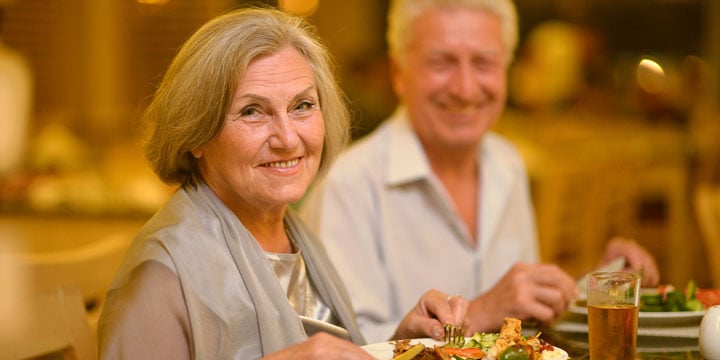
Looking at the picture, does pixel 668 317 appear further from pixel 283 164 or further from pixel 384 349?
pixel 283 164

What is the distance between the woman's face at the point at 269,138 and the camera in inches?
67.4

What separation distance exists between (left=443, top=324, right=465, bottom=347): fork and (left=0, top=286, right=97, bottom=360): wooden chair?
0.69 meters

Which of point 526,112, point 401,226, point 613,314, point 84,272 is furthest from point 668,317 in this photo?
point 526,112

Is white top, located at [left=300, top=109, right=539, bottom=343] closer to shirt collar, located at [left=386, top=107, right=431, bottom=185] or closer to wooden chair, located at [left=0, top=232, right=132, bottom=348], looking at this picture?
shirt collar, located at [left=386, top=107, right=431, bottom=185]

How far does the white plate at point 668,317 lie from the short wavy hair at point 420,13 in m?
1.06

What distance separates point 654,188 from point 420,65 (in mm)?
4429

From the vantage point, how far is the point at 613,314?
1616 millimetres

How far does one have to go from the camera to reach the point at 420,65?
2727mm

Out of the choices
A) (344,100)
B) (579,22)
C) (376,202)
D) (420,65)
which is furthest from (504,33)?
(579,22)

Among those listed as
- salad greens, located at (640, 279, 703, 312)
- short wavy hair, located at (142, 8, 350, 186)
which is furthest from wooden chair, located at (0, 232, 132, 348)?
salad greens, located at (640, 279, 703, 312)

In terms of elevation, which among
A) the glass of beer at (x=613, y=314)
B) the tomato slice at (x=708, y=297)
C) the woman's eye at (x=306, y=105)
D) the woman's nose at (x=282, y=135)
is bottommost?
the tomato slice at (x=708, y=297)

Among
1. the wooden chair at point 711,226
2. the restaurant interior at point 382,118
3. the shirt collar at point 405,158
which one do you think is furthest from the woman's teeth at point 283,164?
the wooden chair at point 711,226

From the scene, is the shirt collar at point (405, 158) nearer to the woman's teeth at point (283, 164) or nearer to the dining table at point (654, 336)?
the dining table at point (654, 336)

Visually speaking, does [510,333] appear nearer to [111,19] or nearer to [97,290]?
[97,290]
